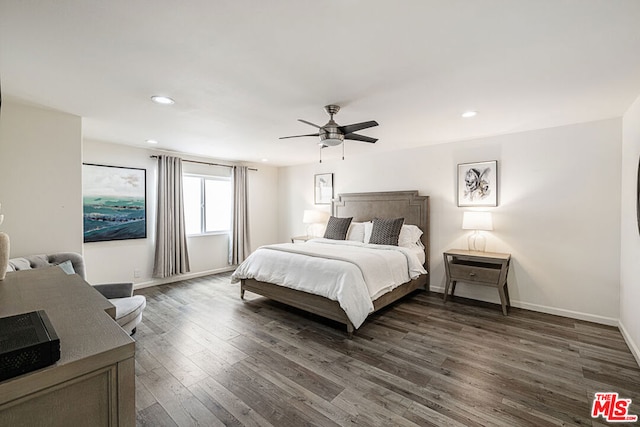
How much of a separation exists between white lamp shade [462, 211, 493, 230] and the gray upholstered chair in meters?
3.92

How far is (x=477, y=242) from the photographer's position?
4.00 metres

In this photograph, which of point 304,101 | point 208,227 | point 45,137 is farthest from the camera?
point 208,227

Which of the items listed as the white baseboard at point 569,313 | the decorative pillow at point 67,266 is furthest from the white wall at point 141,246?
the white baseboard at point 569,313

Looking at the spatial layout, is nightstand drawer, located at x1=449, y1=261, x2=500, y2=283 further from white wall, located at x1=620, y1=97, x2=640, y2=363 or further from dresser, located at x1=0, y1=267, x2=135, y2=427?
dresser, located at x1=0, y1=267, x2=135, y2=427

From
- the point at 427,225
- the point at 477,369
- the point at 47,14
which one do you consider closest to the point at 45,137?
the point at 47,14

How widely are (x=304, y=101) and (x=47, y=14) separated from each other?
5.60 feet

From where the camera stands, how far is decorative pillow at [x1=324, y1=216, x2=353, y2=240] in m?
4.80

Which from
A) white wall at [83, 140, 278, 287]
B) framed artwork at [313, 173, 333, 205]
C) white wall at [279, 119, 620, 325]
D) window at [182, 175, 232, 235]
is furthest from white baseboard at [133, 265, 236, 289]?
white wall at [279, 119, 620, 325]

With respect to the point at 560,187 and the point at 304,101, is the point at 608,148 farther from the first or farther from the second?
the point at 304,101

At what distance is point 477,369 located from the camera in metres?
2.35

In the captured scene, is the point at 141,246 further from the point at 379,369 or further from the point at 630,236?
the point at 630,236

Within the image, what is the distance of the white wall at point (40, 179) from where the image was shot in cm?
266

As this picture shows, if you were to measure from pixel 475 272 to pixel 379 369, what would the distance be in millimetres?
2029

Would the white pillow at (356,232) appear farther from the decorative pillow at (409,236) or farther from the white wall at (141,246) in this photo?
the white wall at (141,246)
